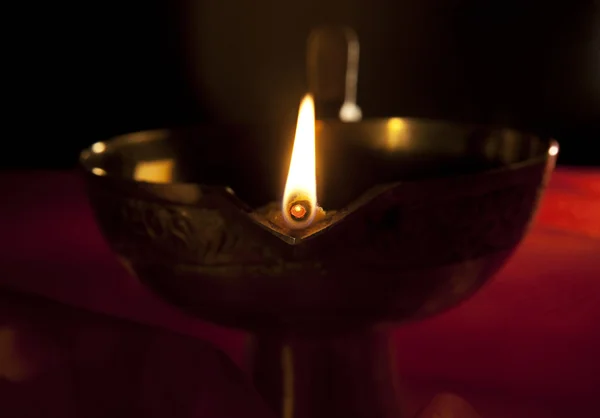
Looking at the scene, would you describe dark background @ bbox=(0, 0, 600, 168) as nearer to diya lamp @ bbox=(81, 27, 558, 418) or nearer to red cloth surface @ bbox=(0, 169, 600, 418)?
red cloth surface @ bbox=(0, 169, 600, 418)

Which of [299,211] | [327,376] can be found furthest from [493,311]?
[299,211]

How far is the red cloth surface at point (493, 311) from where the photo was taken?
0.49 metres

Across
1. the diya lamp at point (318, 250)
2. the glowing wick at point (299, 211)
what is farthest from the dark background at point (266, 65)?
the glowing wick at point (299, 211)

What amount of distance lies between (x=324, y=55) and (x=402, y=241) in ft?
2.68

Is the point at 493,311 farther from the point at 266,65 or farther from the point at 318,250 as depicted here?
the point at 266,65

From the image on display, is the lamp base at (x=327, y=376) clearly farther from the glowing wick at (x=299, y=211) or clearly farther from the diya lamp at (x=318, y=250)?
the glowing wick at (x=299, y=211)

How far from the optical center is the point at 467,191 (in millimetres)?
297

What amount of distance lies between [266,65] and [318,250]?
1.06 metres

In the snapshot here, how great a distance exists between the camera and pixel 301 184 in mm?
345

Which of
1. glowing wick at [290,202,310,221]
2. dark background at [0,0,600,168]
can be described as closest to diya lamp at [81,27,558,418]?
glowing wick at [290,202,310,221]

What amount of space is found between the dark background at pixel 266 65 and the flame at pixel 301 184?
90cm

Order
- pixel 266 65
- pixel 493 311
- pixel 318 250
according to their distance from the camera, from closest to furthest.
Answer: pixel 318 250 < pixel 493 311 < pixel 266 65

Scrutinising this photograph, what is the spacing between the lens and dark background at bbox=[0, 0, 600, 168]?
4.16 feet

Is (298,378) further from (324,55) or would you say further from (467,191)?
(324,55)
